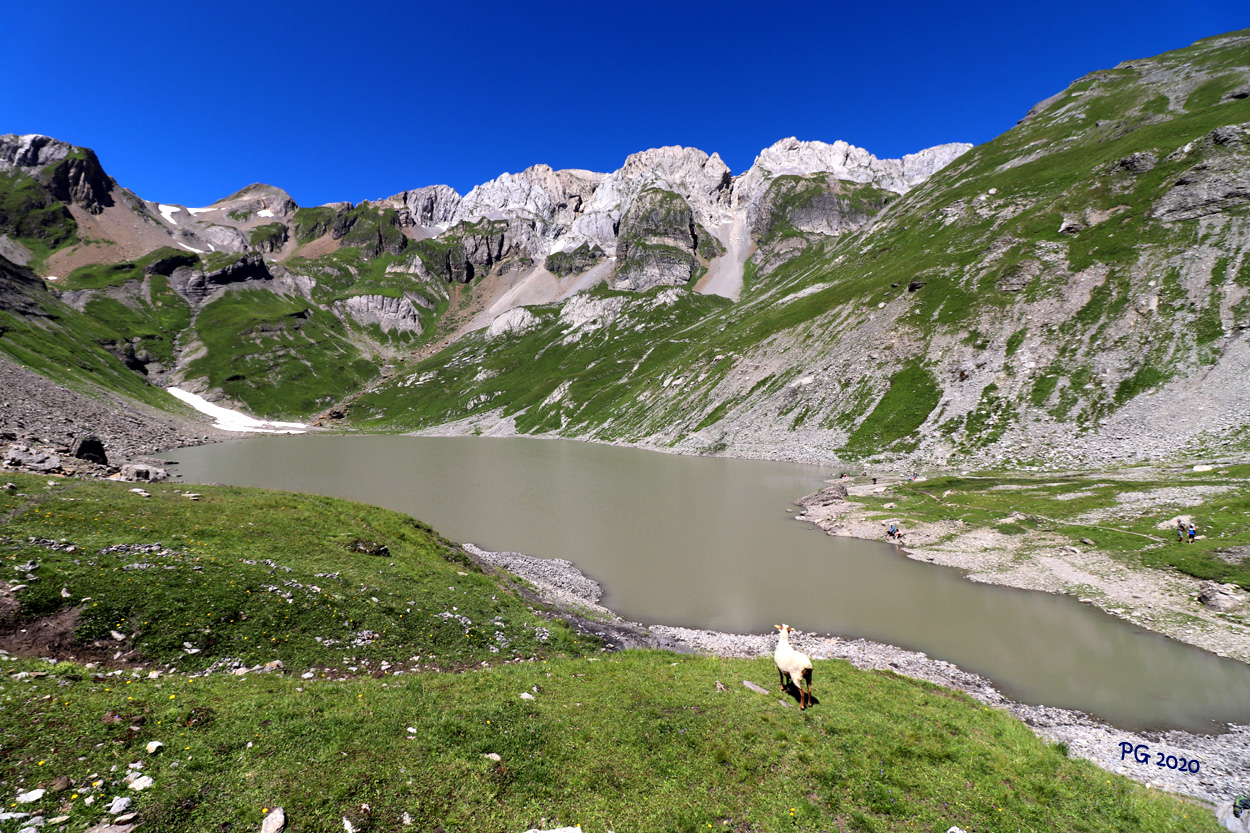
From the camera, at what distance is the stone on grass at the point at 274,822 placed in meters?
7.79

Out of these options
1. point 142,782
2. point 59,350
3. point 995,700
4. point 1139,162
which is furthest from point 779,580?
point 59,350

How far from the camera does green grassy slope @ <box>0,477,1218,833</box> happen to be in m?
8.79

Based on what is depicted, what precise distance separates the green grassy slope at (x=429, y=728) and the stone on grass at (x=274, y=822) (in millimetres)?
205

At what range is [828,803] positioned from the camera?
11422 millimetres

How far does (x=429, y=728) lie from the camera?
1166 cm

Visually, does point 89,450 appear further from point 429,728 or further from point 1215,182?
point 1215,182

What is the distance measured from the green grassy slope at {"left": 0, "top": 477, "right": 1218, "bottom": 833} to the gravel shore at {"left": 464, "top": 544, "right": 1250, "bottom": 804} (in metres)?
4.59

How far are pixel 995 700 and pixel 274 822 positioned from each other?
2774 centimetres

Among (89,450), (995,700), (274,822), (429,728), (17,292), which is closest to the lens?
(274,822)

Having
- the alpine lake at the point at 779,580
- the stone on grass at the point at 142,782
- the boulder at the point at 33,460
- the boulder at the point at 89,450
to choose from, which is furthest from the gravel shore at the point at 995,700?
the boulder at the point at 89,450

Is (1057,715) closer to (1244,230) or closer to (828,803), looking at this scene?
(828,803)

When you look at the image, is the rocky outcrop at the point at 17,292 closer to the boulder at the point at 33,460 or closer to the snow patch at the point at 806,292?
the boulder at the point at 33,460

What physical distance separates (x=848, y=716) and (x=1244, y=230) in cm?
12647

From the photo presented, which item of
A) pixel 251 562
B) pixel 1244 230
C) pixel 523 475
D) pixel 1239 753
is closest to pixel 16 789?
pixel 251 562
